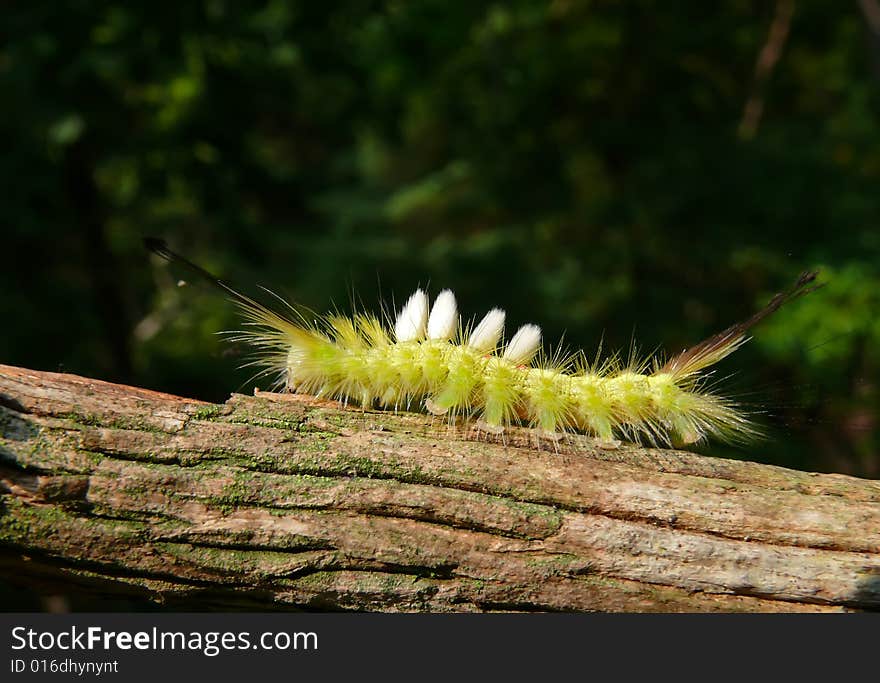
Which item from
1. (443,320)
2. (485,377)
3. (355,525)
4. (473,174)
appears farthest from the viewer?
(473,174)

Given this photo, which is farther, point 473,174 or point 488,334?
point 473,174

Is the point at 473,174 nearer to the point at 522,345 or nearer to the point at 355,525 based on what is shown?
the point at 522,345

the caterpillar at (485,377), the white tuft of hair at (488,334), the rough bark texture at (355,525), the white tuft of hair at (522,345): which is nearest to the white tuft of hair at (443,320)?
the caterpillar at (485,377)

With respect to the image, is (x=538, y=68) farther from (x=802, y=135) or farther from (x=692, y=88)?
(x=802, y=135)

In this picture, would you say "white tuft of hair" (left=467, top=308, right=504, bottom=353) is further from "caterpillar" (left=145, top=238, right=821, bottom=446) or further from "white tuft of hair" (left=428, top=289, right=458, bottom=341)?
"white tuft of hair" (left=428, top=289, right=458, bottom=341)

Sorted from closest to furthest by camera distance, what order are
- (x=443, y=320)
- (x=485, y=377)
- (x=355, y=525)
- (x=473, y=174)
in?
(x=355, y=525) < (x=485, y=377) < (x=443, y=320) < (x=473, y=174)

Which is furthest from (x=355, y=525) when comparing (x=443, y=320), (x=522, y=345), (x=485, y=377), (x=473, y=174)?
(x=473, y=174)

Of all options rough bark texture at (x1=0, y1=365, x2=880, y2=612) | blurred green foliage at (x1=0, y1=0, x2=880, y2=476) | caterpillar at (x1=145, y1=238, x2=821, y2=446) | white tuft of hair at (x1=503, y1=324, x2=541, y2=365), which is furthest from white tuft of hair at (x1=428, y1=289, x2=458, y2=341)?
blurred green foliage at (x1=0, y1=0, x2=880, y2=476)
